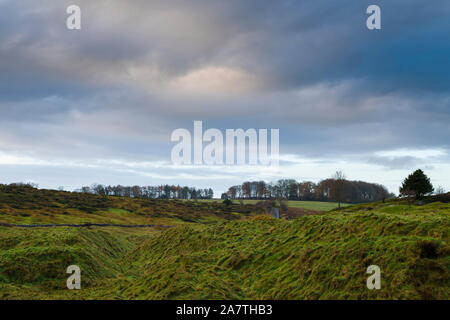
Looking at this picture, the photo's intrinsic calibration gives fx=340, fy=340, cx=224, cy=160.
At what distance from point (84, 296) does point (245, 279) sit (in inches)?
321

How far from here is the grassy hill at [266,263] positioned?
14.3m

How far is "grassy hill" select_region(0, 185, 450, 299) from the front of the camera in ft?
47.0

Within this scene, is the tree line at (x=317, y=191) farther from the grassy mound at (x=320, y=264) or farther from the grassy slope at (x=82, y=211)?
the grassy mound at (x=320, y=264)

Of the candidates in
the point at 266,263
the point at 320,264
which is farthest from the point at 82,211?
the point at 320,264

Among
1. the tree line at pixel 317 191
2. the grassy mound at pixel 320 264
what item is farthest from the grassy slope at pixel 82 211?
the grassy mound at pixel 320 264

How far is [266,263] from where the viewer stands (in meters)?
19.4

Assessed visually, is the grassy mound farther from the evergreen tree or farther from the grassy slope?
the evergreen tree

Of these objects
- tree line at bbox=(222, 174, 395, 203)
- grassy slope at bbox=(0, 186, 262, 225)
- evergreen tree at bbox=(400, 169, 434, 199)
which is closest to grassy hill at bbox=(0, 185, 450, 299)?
grassy slope at bbox=(0, 186, 262, 225)

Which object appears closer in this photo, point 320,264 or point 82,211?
point 320,264

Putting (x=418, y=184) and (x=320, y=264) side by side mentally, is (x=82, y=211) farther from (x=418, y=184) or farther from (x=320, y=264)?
(x=320, y=264)

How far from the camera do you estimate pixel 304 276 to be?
1605 cm

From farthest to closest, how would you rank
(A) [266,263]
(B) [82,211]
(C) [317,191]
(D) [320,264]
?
(C) [317,191], (B) [82,211], (A) [266,263], (D) [320,264]
